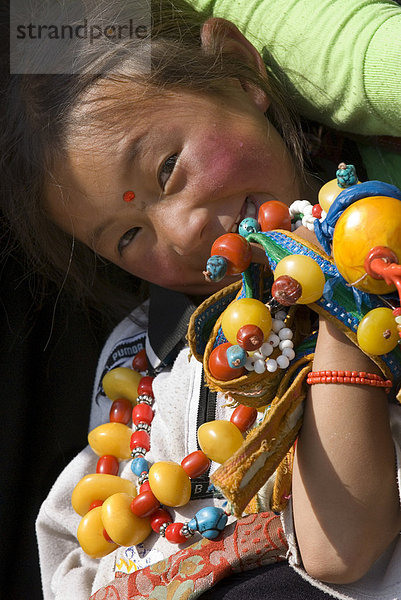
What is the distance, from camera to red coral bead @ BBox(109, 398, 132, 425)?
1.44 meters

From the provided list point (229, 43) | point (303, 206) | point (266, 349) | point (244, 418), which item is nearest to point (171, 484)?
point (244, 418)

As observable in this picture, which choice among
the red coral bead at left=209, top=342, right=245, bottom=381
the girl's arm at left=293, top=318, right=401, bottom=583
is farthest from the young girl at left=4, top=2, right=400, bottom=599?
the red coral bead at left=209, top=342, right=245, bottom=381

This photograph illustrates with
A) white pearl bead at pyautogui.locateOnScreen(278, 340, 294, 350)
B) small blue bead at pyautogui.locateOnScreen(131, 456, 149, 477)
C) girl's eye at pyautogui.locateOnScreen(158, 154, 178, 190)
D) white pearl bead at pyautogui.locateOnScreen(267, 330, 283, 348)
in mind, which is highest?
girl's eye at pyautogui.locateOnScreen(158, 154, 178, 190)

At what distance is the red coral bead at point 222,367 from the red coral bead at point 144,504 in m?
0.39

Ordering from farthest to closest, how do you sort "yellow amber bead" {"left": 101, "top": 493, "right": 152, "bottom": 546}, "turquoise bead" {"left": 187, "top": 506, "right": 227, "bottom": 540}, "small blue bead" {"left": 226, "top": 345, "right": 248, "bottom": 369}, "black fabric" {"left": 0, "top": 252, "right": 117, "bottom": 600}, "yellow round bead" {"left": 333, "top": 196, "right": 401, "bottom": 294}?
"black fabric" {"left": 0, "top": 252, "right": 117, "bottom": 600}, "yellow amber bead" {"left": 101, "top": 493, "right": 152, "bottom": 546}, "turquoise bead" {"left": 187, "top": 506, "right": 227, "bottom": 540}, "small blue bead" {"left": 226, "top": 345, "right": 248, "bottom": 369}, "yellow round bead" {"left": 333, "top": 196, "right": 401, "bottom": 294}

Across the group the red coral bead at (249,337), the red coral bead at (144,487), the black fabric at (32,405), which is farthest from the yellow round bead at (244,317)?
the black fabric at (32,405)

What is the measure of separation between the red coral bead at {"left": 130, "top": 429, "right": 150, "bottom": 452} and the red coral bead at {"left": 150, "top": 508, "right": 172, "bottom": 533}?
129mm

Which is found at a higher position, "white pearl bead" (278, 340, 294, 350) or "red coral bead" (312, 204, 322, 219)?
"red coral bead" (312, 204, 322, 219)

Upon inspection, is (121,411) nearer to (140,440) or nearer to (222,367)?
(140,440)

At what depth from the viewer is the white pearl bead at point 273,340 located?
2.97 feet

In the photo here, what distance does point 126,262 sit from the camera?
4.27ft

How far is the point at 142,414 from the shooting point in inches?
53.7

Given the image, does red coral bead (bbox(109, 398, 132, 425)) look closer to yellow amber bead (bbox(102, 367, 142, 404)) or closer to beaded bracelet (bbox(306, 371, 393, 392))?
yellow amber bead (bbox(102, 367, 142, 404))

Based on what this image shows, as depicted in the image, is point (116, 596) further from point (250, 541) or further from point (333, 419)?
point (333, 419)
